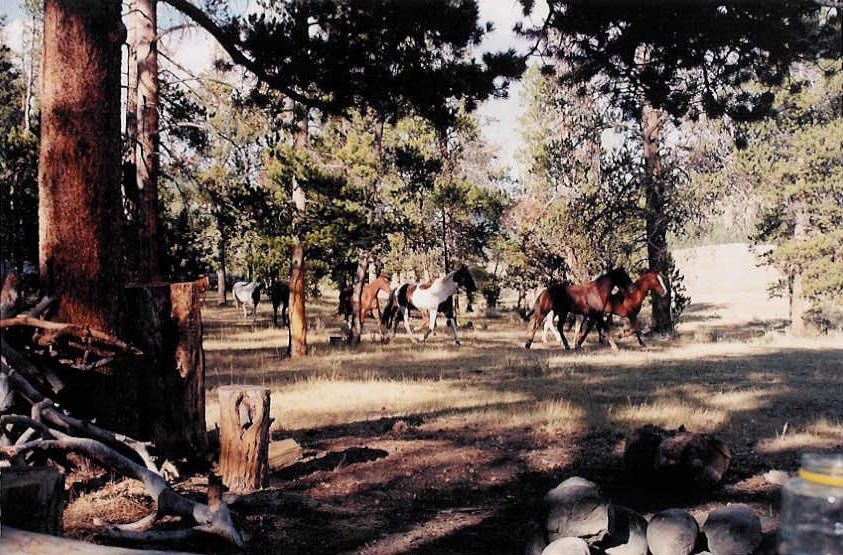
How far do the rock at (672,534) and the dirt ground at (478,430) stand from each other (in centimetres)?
87

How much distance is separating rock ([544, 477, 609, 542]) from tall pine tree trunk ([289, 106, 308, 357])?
12.7 meters

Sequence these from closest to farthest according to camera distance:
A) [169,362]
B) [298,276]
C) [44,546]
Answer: [44,546] < [169,362] < [298,276]

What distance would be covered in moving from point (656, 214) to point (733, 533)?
1835 centimetres

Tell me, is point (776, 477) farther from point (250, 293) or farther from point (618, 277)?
point (250, 293)

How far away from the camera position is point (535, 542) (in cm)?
467

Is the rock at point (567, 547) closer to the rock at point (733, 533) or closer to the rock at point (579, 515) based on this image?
the rock at point (579, 515)

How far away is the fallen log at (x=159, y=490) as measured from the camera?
4.45 meters

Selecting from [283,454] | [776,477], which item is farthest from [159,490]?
[776,477]

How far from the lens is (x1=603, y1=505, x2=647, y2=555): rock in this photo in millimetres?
4703

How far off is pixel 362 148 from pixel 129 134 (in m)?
8.13

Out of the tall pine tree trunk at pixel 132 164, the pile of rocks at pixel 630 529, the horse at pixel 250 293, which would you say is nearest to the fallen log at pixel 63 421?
the pile of rocks at pixel 630 529

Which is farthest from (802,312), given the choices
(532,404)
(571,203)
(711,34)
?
(711,34)

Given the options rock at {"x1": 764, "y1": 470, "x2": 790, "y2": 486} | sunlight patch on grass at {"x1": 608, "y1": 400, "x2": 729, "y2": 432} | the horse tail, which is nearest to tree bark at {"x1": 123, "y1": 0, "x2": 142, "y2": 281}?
sunlight patch on grass at {"x1": 608, "y1": 400, "x2": 729, "y2": 432}

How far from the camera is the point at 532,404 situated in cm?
1044
